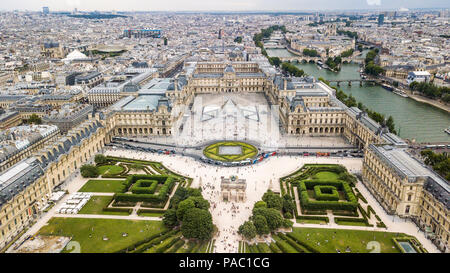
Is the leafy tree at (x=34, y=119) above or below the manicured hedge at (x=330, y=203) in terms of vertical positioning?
above

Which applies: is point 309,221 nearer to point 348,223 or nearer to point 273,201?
point 348,223

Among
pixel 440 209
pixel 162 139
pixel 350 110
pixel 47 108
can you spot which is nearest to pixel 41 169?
pixel 162 139

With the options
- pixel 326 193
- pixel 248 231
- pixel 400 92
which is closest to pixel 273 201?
pixel 248 231

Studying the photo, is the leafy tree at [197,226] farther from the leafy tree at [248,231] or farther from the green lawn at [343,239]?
the green lawn at [343,239]

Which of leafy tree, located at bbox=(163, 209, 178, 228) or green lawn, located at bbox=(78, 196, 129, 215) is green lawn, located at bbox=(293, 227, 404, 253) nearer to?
leafy tree, located at bbox=(163, 209, 178, 228)

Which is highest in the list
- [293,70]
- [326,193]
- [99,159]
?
[293,70]

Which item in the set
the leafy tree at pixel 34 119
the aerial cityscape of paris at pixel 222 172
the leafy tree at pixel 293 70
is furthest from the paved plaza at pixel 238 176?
the leafy tree at pixel 293 70
